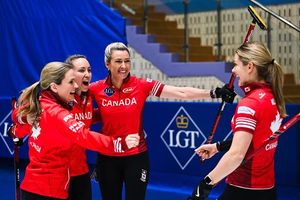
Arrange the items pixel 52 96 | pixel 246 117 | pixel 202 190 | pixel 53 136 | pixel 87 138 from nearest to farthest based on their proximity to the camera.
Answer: pixel 246 117 < pixel 202 190 < pixel 87 138 < pixel 53 136 < pixel 52 96

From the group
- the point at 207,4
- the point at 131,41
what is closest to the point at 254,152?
the point at 207,4

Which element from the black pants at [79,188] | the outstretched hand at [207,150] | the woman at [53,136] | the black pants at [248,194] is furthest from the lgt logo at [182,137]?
the black pants at [248,194]

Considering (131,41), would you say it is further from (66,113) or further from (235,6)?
(66,113)

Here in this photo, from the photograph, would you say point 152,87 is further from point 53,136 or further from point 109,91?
point 53,136

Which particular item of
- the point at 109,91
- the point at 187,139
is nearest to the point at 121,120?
the point at 109,91

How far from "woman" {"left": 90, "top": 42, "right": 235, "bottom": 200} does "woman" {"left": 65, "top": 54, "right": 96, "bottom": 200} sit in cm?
10

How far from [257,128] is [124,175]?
1.60 meters

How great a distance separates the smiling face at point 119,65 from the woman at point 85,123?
0.21 m

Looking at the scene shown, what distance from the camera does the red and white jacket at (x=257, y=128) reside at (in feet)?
8.99

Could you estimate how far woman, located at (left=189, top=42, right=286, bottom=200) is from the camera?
9.16 ft

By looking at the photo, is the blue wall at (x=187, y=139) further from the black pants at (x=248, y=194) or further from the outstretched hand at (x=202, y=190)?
the outstretched hand at (x=202, y=190)

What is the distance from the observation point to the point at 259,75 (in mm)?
2943

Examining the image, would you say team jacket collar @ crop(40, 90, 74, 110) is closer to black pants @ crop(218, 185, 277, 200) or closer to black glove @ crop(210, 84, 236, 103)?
black pants @ crop(218, 185, 277, 200)

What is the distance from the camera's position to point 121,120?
4.06 m
